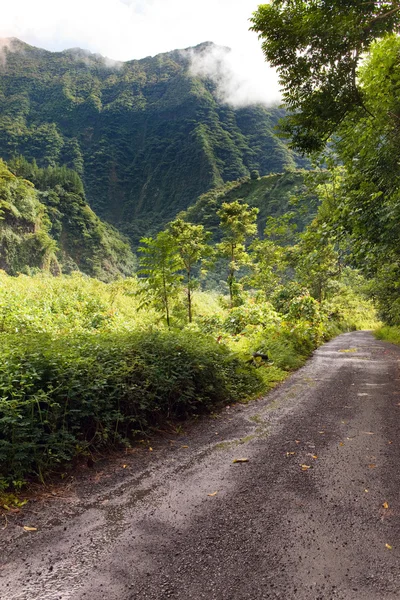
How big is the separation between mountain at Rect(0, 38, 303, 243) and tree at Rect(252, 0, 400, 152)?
336 feet

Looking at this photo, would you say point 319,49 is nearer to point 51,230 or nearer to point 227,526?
point 227,526

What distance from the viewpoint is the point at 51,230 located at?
50656 mm

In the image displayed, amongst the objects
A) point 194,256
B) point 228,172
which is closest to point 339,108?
point 194,256

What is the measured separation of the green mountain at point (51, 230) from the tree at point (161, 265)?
26017mm

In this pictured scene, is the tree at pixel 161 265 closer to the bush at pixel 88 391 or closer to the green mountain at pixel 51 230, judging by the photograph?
the bush at pixel 88 391

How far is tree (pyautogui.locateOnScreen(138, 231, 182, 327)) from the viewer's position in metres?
12.1

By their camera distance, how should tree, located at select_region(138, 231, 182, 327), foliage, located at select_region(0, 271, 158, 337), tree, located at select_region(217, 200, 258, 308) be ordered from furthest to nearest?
1. tree, located at select_region(217, 200, 258, 308)
2. tree, located at select_region(138, 231, 182, 327)
3. foliage, located at select_region(0, 271, 158, 337)

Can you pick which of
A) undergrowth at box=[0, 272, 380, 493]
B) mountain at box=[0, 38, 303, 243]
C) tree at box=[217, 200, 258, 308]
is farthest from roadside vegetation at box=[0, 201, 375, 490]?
mountain at box=[0, 38, 303, 243]

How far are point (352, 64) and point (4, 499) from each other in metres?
8.22

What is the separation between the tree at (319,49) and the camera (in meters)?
5.73

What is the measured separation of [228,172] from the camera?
393 ft

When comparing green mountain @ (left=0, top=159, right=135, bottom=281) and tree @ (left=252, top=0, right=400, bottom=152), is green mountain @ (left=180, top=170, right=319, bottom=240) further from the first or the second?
tree @ (left=252, top=0, right=400, bottom=152)

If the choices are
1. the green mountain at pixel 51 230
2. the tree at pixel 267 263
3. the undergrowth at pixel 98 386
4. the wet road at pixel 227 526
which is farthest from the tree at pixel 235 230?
the green mountain at pixel 51 230

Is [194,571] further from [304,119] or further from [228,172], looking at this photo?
[228,172]
